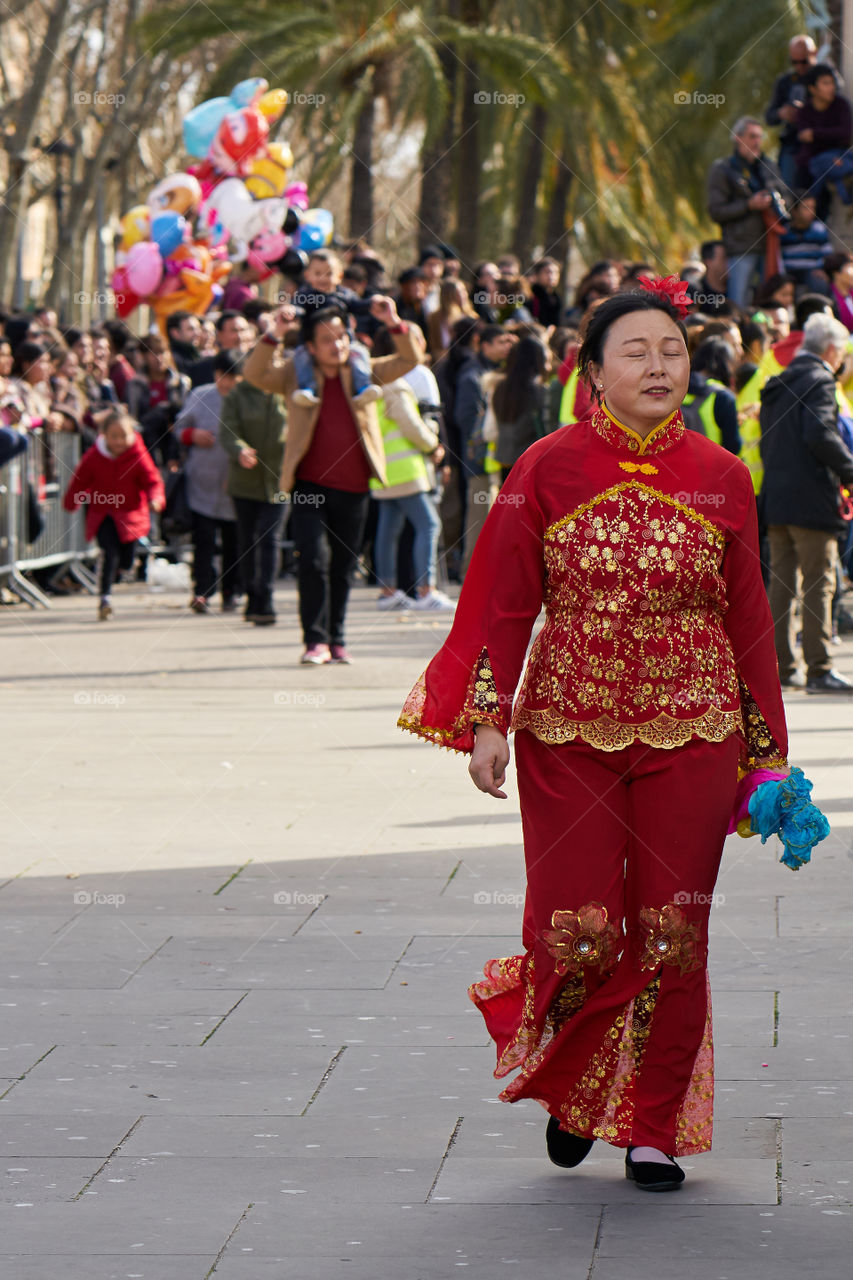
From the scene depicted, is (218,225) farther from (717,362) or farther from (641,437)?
(641,437)

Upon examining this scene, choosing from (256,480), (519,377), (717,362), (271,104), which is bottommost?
(256,480)

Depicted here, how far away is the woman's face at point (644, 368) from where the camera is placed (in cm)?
411

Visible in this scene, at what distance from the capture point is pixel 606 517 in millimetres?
4094

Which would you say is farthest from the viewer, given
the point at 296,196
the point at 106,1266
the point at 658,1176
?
the point at 296,196

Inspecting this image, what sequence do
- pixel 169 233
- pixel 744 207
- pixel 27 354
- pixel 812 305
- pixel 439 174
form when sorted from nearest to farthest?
pixel 812 305 < pixel 27 354 < pixel 744 207 < pixel 169 233 < pixel 439 174

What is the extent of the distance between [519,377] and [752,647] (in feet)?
34.4

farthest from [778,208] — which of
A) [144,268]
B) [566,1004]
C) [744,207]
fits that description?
[566,1004]

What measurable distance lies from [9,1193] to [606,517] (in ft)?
5.52

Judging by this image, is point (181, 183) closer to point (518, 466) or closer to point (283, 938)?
point (283, 938)

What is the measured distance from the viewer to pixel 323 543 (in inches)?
461

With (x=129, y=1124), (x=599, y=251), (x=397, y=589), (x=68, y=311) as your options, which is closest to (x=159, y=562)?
(x=397, y=589)

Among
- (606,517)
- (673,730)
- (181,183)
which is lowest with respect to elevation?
(673,730)

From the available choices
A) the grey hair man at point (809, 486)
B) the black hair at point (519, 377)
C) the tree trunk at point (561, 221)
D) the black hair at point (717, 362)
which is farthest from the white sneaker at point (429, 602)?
the tree trunk at point (561, 221)

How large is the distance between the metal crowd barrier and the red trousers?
35.4 feet
